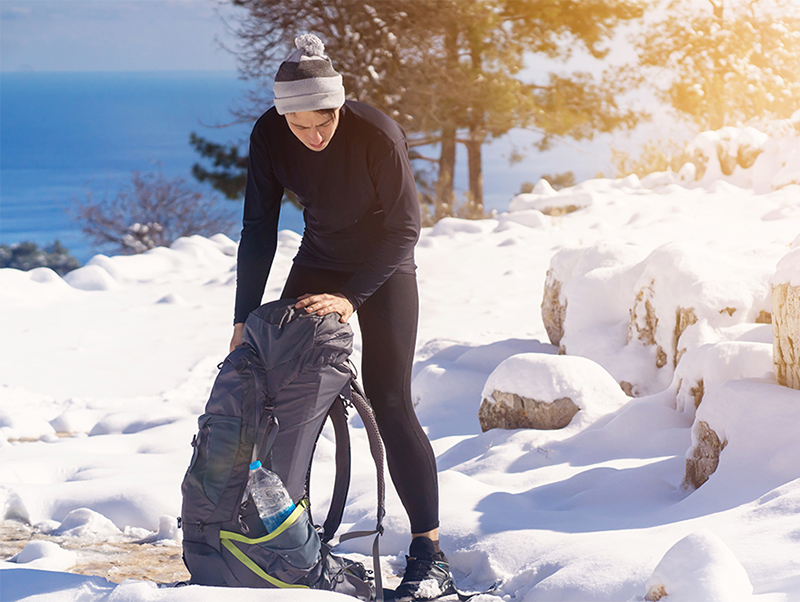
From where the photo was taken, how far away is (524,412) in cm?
331

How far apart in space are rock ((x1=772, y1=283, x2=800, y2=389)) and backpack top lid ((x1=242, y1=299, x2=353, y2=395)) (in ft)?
4.62

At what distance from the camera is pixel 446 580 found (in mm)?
2010

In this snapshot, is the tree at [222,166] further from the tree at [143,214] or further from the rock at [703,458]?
the rock at [703,458]

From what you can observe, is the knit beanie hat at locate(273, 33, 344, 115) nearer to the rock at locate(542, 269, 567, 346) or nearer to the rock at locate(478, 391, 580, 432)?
the rock at locate(478, 391, 580, 432)

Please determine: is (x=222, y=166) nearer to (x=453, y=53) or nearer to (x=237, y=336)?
(x=453, y=53)

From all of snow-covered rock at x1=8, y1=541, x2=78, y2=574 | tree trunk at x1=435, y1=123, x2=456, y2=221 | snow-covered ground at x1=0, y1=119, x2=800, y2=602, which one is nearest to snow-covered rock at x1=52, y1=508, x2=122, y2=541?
snow-covered ground at x1=0, y1=119, x2=800, y2=602

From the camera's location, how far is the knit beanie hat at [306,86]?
182 centimetres

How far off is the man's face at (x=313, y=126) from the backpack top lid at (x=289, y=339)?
→ 15.6 inches

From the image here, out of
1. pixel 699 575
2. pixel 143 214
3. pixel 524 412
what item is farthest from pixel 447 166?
pixel 699 575

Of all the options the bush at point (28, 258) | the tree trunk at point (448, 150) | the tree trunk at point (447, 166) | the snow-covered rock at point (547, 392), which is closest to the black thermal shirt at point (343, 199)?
the snow-covered rock at point (547, 392)

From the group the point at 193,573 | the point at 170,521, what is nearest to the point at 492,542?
the point at 193,573

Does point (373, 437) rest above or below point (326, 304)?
below

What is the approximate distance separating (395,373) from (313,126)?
638 mm

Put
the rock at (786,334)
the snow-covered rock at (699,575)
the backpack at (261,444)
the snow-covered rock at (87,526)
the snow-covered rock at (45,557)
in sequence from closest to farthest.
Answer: the snow-covered rock at (699,575)
the backpack at (261,444)
the snow-covered rock at (45,557)
the rock at (786,334)
the snow-covered rock at (87,526)
